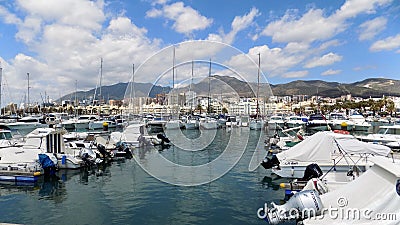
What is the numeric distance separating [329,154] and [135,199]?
11373 mm

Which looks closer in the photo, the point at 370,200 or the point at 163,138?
the point at 370,200

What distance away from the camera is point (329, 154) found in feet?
60.5

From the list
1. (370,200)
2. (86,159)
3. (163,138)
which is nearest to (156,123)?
(86,159)

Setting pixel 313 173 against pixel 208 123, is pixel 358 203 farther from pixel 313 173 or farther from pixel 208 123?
pixel 208 123

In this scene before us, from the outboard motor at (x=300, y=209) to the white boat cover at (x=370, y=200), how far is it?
11.2 inches

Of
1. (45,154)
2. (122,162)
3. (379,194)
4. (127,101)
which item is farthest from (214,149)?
(379,194)

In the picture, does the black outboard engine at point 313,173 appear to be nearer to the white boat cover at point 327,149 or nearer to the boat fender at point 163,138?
the white boat cover at point 327,149

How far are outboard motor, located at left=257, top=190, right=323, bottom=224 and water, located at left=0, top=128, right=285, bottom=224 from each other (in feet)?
9.94

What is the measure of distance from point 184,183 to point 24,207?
8.65 metres

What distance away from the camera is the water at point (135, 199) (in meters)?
13.6

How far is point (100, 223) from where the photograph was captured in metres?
13.0

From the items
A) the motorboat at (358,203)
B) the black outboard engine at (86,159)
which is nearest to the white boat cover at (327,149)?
the motorboat at (358,203)

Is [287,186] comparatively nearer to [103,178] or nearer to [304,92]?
[103,178]

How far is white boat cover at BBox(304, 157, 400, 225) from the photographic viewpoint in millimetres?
7930
